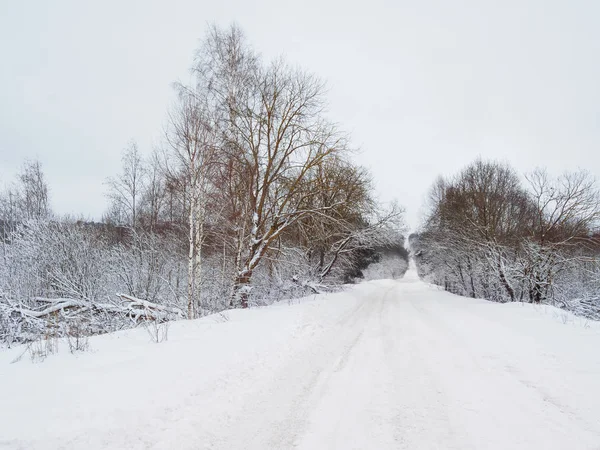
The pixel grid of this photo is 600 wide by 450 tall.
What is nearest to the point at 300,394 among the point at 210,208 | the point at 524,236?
the point at 210,208

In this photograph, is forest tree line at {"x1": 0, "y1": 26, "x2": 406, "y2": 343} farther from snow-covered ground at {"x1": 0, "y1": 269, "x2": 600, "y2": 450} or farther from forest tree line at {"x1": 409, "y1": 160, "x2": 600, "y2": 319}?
forest tree line at {"x1": 409, "y1": 160, "x2": 600, "y2": 319}

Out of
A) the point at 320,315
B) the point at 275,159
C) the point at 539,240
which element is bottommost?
the point at 320,315

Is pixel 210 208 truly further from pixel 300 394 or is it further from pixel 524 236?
pixel 524 236

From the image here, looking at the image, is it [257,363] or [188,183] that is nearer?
[257,363]

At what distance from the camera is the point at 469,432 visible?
10.0 ft

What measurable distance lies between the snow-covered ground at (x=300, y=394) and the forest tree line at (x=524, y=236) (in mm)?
11770

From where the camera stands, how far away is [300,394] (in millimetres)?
3988

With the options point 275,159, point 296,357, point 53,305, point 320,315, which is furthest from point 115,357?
point 275,159

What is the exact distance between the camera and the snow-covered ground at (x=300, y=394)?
114 inches

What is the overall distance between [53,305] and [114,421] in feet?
33.2

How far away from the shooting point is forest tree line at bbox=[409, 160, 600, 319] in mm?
15688

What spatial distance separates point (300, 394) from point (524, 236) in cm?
1918

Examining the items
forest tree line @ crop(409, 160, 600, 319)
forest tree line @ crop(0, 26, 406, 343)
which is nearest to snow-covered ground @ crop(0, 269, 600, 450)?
forest tree line @ crop(0, 26, 406, 343)

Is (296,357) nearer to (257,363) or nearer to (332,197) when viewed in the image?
(257,363)
